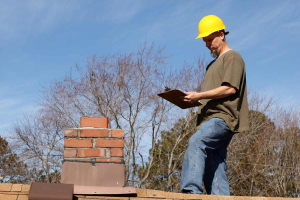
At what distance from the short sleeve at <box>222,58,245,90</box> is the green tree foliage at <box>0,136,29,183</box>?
16.1 m

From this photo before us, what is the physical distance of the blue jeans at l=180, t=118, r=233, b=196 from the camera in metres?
2.74

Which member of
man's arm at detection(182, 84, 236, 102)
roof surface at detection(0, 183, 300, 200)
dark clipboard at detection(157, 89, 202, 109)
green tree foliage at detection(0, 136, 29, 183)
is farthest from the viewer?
green tree foliage at detection(0, 136, 29, 183)

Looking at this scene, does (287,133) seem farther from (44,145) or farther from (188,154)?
(188,154)

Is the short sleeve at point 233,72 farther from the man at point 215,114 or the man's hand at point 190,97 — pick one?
the man's hand at point 190,97

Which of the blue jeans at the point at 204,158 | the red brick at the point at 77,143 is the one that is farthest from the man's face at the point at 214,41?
the red brick at the point at 77,143

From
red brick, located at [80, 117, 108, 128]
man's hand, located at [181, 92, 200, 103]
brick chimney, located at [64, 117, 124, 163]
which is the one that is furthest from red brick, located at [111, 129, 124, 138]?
man's hand, located at [181, 92, 200, 103]

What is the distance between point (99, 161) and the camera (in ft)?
9.12

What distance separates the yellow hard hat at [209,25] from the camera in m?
3.00

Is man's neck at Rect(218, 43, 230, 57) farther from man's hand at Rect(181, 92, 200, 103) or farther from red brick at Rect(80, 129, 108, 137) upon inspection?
red brick at Rect(80, 129, 108, 137)

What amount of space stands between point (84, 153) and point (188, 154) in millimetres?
845

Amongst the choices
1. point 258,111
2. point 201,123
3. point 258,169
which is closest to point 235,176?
point 258,169

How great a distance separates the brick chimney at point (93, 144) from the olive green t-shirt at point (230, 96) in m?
0.75

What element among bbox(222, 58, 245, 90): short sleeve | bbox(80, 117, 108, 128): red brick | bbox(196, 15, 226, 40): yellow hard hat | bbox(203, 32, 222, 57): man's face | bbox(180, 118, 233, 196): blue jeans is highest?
bbox(196, 15, 226, 40): yellow hard hat

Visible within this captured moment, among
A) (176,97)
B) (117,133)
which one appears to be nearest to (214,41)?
(176,97)
